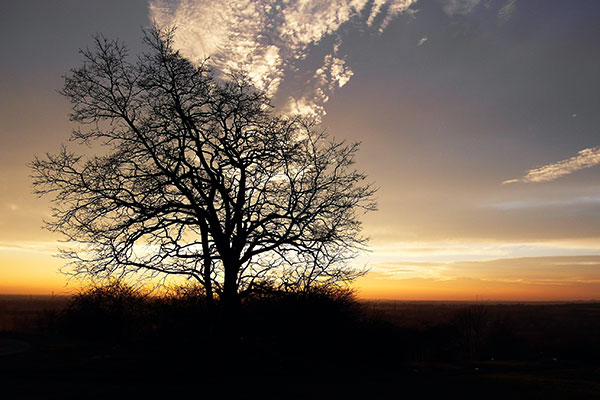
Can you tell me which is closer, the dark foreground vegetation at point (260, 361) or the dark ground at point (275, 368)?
the dark ground at point (275, 368)

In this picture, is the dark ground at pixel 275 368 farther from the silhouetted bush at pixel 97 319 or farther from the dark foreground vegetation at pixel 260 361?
the silhouetted bush at pixel 97 319

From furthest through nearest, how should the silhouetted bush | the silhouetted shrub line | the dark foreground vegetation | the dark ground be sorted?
the silhouetted bush
the silhouetted shrub line
the dark foreground vegetation
the dark ground

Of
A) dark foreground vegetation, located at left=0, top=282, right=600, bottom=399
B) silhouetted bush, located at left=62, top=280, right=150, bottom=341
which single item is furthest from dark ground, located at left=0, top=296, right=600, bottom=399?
silhouetted bush, located at left=62, top=280, right=150, bottom=341

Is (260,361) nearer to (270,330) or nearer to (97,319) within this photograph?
(270,330)

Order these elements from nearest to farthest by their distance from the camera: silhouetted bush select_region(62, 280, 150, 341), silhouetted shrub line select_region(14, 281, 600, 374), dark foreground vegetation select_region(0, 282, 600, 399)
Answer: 1. dark foreground vegetation select_region(0, 282, 600, 399)
2. silhouetted shrub line select_region(14, 281, 600, 374)
3. silhouetted bush select_region(62, 280, 150, 341)

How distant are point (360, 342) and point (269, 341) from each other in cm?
380

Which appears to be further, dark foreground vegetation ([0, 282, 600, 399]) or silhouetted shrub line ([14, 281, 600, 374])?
silhouetted shrub line ([14, 281, 600, 374])

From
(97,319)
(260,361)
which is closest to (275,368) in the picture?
(260,361)

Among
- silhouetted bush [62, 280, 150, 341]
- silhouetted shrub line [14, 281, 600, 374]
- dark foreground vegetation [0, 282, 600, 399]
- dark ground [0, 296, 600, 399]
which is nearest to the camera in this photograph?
dark ground [0, 296, 600, 399]

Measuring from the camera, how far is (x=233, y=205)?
15789mm

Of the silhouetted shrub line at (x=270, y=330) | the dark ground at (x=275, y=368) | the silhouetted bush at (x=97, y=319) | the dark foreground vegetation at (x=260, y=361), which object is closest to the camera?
the dark ground at (x=275, y=368)

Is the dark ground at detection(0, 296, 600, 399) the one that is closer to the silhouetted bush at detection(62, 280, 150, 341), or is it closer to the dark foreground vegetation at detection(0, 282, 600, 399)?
the dark foreground vegetation at detection(0, 282, 600, 399)

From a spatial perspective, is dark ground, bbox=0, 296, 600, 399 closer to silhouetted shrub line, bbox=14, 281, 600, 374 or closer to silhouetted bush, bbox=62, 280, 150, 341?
silhouetted shrub line, bbox=14, 281, 600, 374

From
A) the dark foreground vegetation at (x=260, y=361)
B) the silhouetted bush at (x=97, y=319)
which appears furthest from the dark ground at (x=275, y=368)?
the silhouetted bush at (x=97, y=319)
